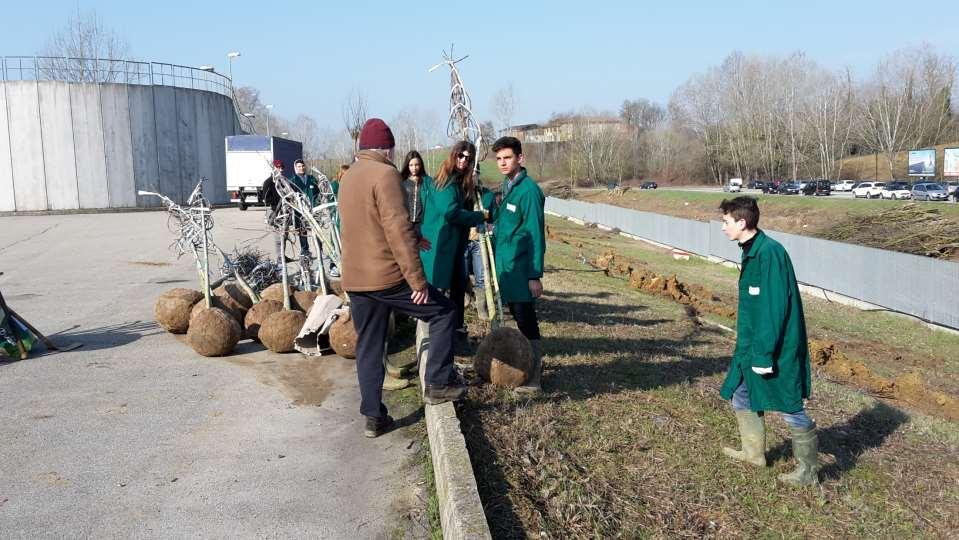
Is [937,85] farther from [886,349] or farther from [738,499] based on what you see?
[738,499]

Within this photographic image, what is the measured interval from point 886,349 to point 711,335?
420 centimetres

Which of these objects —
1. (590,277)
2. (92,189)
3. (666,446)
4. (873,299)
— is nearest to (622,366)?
(666,446)

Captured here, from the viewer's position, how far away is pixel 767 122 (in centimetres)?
8162

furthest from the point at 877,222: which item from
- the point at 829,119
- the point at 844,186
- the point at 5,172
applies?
the point at 829,119

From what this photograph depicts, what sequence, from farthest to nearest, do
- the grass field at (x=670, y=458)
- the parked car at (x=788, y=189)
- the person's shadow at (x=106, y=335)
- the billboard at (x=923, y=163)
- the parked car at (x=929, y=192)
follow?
the parked car at (x=788, y=189), the billboard at (x=923, y=163), the parked car at (x=929, y=192), the person's shadow at (x=106, y=335), the grass field at (x=670, y=458)

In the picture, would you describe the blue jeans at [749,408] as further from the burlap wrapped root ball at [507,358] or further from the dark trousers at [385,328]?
the dark trousers at [385,328]

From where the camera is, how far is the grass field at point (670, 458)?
435cm

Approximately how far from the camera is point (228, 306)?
28.6ft

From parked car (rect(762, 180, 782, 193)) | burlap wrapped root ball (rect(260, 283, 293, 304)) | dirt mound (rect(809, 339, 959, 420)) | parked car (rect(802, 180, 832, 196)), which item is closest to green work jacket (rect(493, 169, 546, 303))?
burlap wrapped root ball (rect(260, 283, 293, 304))

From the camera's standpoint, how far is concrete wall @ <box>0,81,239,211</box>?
38.8m

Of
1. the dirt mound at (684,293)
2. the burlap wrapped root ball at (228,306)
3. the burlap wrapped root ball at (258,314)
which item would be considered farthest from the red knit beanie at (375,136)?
the dirt mound at (684,293)

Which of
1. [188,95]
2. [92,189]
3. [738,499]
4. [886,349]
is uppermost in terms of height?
[188,95]

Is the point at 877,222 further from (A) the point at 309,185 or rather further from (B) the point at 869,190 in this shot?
(B) the point at 869,190

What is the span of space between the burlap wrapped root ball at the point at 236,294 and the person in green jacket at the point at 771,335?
5.77 metres
